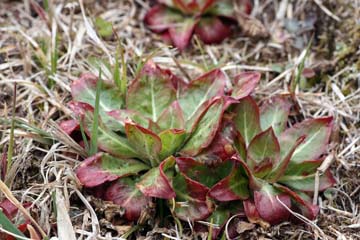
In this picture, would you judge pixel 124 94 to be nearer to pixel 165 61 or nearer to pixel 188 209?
pixel 165 61

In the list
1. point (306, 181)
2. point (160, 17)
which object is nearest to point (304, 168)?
point (306, 181)

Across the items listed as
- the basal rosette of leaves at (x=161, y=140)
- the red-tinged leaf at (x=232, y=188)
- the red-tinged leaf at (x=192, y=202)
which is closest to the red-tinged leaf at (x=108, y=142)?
the basal rosette of leaves at (x=161, y=140)

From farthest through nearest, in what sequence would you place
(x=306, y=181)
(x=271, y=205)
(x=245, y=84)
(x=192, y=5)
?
1. (x=192, y=5)
2. (x=245, y=84)
3. (x=306, y=181)
4. (x=271, y=205)

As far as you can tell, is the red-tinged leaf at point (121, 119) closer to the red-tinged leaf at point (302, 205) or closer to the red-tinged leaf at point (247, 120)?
the red-tinged leaf at point (247, 120)

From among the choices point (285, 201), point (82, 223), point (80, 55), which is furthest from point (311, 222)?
point (80, 55)

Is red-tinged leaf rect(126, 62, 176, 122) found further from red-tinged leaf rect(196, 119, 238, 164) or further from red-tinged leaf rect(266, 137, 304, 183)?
red-tinged leaf rect(266, 137, 304, 183)

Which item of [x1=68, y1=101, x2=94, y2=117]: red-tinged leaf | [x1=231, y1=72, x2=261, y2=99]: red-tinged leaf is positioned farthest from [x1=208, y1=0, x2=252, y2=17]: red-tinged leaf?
[x1=68, y1=101, x2=94, y2=117]: red-tinged leaf

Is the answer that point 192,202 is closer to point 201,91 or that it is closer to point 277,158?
point 277,158
